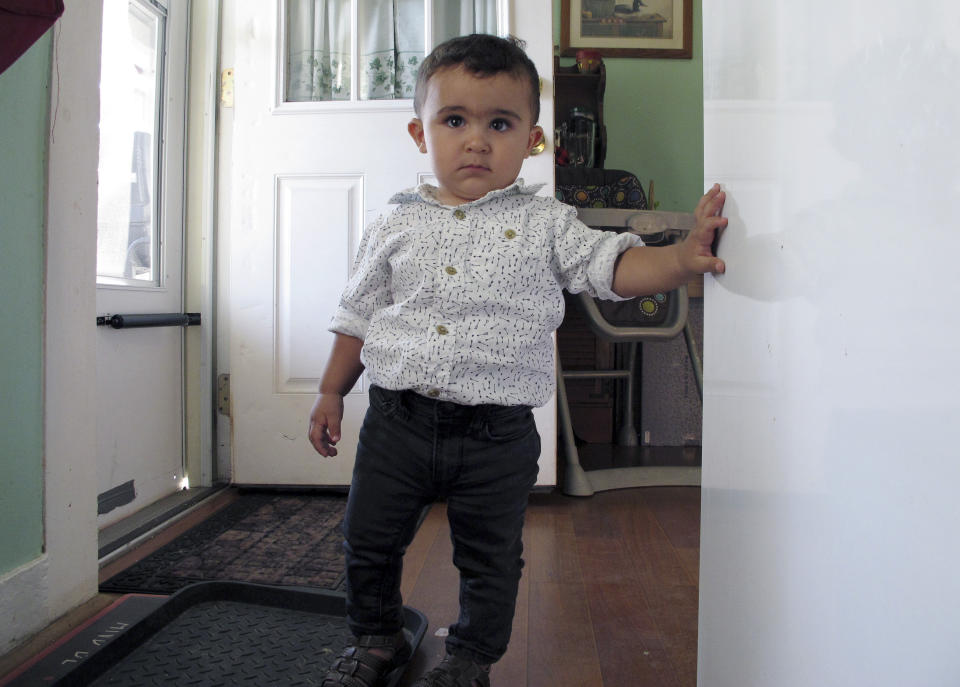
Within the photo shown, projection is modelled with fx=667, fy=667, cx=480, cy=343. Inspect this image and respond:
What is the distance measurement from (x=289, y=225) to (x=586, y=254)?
4.09 feet

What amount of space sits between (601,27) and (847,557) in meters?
2.52

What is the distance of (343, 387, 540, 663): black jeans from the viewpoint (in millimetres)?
841

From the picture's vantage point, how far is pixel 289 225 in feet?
6.07

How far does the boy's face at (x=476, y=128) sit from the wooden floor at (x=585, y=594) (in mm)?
676

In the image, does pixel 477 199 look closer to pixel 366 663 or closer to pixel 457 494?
pixel 457 494

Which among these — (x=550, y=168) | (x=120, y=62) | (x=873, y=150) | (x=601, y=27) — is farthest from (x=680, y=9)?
(x=873, y=150)

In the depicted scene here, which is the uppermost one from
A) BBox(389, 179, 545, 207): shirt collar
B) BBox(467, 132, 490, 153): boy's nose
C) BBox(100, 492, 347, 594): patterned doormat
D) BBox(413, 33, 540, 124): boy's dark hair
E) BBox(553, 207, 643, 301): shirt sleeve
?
BBox(413, 33, 540, 124): boy's dark hair

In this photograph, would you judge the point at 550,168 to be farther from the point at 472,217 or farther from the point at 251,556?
the point at 251,556

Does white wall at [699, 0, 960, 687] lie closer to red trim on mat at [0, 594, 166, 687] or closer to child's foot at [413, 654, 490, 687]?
child's foot at [413, 654, 490, 687]

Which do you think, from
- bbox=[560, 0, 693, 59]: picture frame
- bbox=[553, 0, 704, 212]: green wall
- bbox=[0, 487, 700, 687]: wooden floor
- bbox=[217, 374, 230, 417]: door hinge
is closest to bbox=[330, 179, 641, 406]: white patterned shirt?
bbox=[0, 487, 700, 687]: wooden floor

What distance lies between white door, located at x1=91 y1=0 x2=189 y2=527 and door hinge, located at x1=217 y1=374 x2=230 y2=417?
0.10 metres

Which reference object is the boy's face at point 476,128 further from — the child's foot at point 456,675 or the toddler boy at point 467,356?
the child's foot at point 456,675

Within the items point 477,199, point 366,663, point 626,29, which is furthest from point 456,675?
point 626,29

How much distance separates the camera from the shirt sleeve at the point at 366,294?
911mm
